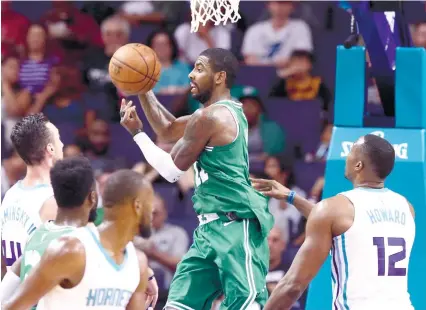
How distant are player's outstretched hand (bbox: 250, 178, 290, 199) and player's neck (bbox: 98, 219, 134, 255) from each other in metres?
1.86

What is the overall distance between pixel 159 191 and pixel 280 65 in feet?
6.08

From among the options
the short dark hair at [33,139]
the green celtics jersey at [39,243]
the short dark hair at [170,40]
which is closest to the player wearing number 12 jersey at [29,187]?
the short dark hair at [33,139]

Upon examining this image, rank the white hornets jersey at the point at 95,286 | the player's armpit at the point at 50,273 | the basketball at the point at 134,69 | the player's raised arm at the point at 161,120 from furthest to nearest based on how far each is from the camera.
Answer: the player's raised arm at the point at 161,120 < the basketball at the point at 134,69 < the white hornets jersey at the point at 95,286 < the player's armpit at the point at 50,273

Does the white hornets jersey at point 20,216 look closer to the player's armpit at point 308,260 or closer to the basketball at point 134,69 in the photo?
the basketball at point 134,69

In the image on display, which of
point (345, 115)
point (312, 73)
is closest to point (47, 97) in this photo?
point (312, 73)

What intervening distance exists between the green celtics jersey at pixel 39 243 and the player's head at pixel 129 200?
22 centimetres

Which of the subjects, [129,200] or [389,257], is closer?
[129,200]

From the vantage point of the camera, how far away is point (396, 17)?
24.7 feet

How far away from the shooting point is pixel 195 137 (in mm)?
6395

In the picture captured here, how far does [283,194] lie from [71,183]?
6.80ft

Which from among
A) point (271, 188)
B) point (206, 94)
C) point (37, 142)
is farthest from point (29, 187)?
point (271, 188)

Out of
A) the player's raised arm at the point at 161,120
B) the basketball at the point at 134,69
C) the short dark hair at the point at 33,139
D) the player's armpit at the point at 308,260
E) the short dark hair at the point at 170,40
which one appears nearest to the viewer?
the player's armpit at the point at 308,260

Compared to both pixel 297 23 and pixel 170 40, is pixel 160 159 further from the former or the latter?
pixel 297 23

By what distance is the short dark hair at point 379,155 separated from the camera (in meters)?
5.85
